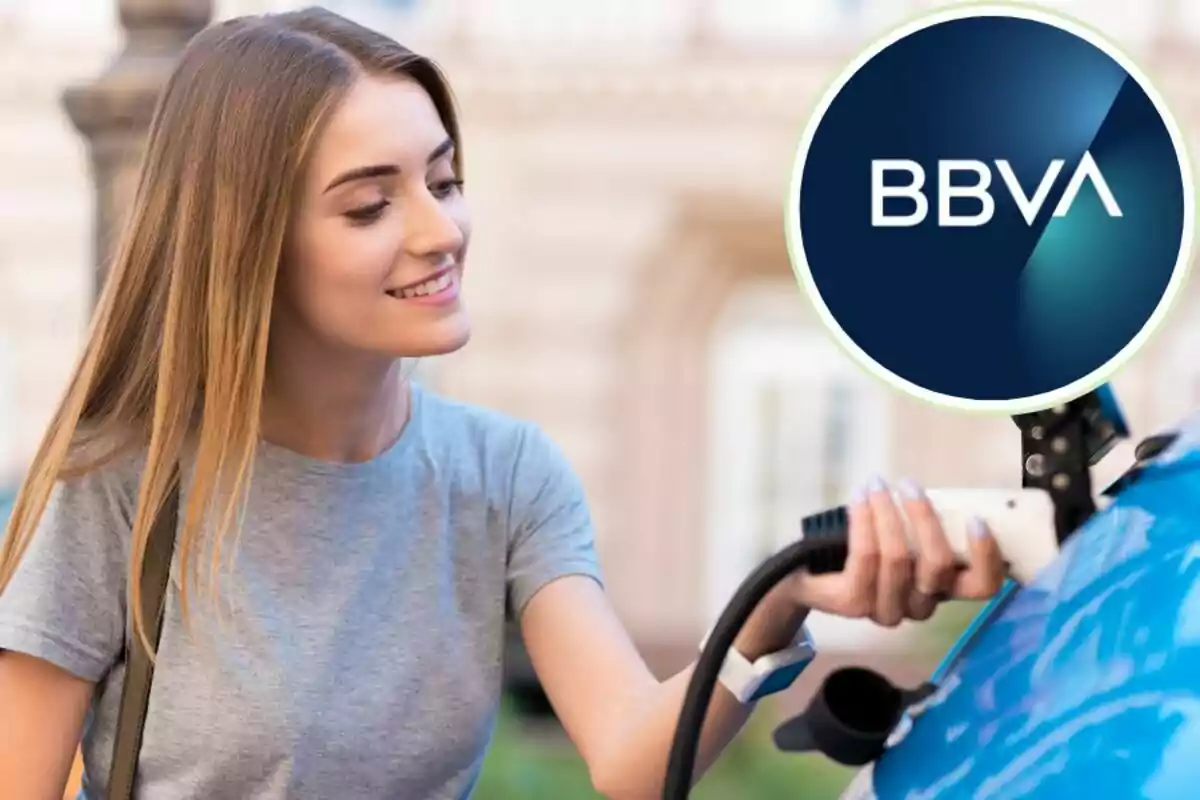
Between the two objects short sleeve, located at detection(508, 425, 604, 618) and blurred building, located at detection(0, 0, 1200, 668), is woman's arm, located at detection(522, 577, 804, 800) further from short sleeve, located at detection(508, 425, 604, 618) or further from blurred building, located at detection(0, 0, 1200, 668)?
blurred building, located at detection(0, 0, 1200, 668)

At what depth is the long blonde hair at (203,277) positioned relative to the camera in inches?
44.8

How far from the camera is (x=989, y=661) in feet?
2.72

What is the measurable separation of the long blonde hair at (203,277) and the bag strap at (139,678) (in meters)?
0.01

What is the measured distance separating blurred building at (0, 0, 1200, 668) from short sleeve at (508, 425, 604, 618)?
619 centimetres

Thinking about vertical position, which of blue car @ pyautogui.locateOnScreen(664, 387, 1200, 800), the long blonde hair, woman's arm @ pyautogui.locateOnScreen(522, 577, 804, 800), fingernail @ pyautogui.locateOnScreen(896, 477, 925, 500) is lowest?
woman's arm @ pyautogui.locateOnScreen(522, 577, 804, 800)

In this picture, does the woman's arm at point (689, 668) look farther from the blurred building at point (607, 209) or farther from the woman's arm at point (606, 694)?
the blurred building at point (607, 209)

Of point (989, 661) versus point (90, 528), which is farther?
point (90, 528)

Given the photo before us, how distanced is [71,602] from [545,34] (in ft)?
22.1

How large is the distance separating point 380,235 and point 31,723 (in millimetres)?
378

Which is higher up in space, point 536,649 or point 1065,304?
point 1065,304

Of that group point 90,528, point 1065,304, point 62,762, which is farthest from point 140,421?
point 1065,304

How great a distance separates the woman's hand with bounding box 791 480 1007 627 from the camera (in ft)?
2.79

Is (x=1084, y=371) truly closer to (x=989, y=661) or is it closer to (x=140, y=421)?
(x=989, y=661)

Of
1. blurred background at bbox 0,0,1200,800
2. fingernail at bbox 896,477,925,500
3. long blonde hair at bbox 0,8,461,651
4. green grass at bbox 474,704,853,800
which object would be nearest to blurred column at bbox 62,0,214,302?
long blonde hair at bbox 0,8,461,651
